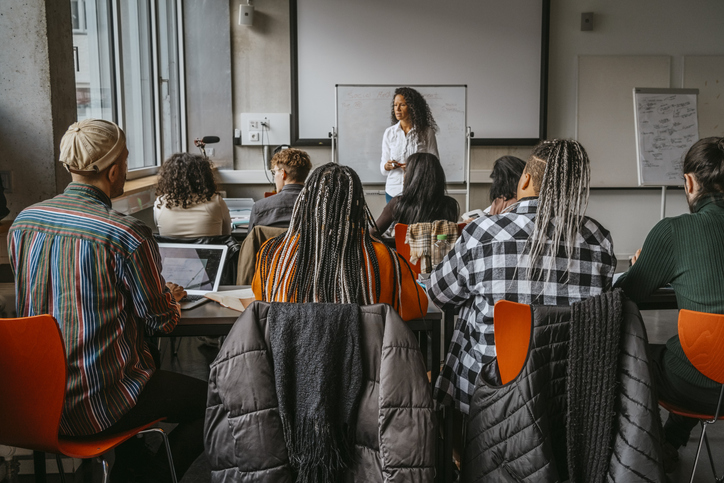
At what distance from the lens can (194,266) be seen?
220cm

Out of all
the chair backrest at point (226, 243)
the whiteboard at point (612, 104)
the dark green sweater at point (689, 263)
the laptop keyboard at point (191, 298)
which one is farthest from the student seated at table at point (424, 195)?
the whiteboard at point (612, 104)

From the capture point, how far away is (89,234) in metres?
1.57

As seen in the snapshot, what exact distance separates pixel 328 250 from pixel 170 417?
2.31 ft

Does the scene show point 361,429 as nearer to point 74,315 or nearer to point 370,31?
point 74,315

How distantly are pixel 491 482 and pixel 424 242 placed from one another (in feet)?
5.50

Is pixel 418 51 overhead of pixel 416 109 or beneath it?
overhead

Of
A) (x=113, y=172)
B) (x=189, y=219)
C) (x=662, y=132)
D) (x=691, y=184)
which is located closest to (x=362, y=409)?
(x=113, y=172)

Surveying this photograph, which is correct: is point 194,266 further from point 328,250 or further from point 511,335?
point 511,335

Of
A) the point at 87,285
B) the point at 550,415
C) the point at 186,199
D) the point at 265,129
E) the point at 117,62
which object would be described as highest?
the point at 117,62

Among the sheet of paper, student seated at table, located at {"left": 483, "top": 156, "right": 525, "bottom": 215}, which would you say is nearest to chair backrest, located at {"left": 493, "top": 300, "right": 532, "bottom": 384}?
the sheet of paper

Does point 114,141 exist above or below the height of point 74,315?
above

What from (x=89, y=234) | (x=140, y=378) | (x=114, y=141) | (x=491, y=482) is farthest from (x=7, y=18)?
(x=491, y=482)

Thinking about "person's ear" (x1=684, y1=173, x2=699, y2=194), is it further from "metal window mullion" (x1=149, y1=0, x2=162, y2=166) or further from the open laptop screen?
"metal window mullion" (x1=149, y1=0, x2=162, y2=166)

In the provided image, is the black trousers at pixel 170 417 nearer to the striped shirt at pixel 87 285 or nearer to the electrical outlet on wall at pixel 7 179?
the striped shirt at pixel 87 285
